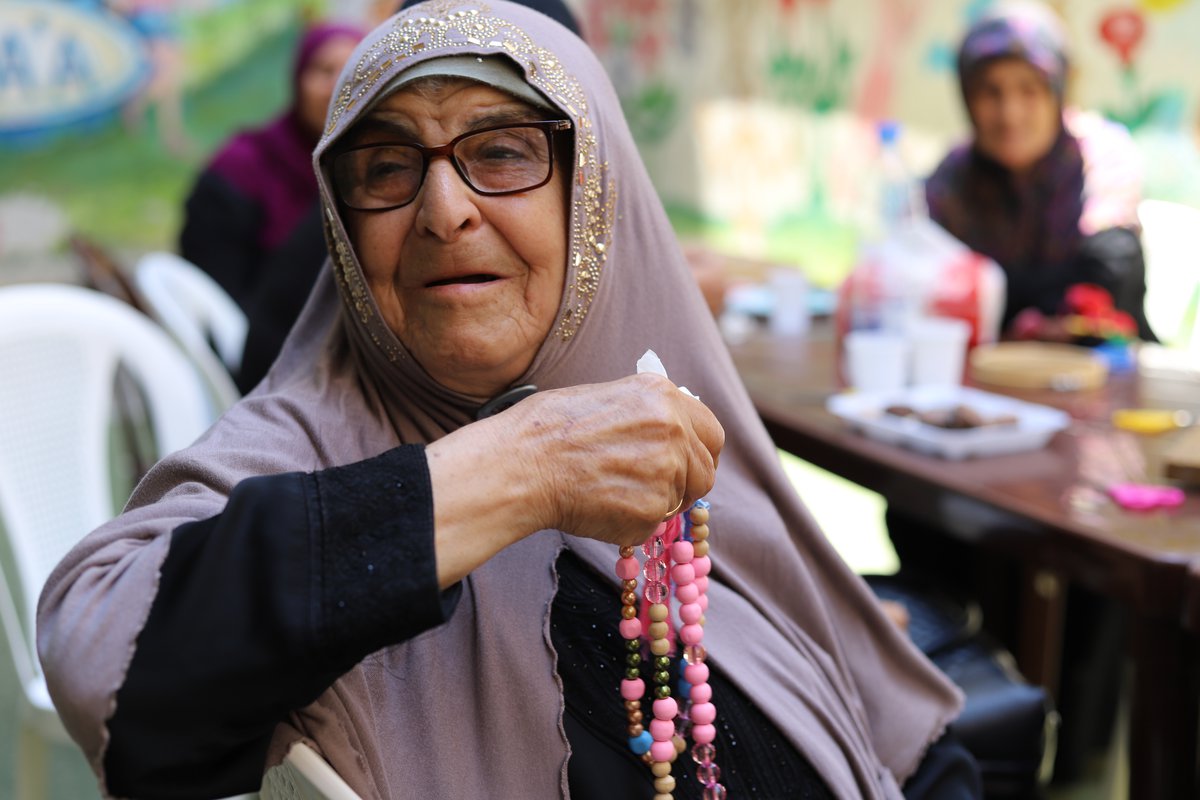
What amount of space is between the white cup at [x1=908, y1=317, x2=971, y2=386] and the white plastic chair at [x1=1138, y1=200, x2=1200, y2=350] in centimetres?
238

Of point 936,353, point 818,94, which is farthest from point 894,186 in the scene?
point 818,94

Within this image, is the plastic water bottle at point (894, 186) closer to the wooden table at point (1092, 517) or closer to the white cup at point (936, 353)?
the white cup at point (936, 353)

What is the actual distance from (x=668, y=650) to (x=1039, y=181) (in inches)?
118

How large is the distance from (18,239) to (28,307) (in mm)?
4693

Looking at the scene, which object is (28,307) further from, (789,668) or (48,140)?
(48,140)

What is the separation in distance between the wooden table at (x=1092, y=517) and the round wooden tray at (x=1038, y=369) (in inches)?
2.3

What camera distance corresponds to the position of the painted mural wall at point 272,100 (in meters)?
5.86

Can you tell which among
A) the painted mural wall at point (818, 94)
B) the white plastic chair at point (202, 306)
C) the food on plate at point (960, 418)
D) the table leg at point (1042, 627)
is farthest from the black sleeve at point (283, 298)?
the painted mural wall at point (818, 94)

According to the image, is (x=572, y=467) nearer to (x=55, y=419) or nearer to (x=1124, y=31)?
(x=55, y=419)

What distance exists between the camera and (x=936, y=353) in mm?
2443

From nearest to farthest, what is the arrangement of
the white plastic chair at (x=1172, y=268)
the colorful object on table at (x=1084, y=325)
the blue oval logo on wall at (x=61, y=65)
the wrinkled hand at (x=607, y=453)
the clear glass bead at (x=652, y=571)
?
1. the wrinkled hand at (x=607, y=453)
2. the clear glass bead at (x=652, y=571)
3. the colorful object on table at (x=1084, y=325)
4. the white plastic chair at (x=1172, y=268)
5. the blue oval logo on wall at (x=61, y=65)

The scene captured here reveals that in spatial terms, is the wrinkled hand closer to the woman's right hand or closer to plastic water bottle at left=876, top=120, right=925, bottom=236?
the woman's right hand

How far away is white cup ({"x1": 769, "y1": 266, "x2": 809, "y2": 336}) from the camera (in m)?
3.11

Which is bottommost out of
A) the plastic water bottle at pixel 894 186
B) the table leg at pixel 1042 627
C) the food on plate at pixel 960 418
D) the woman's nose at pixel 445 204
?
the table leg at pixel 1042 627
